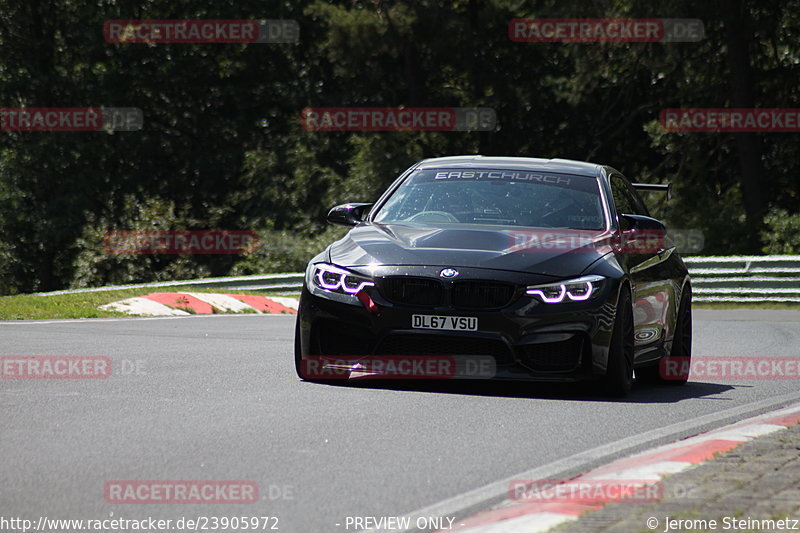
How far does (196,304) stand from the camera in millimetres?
17562

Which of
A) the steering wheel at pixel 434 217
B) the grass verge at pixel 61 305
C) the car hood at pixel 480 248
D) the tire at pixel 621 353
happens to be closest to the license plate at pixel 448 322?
the car hood at pixel 480 248

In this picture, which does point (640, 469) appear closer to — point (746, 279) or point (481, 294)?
point (481, 294)

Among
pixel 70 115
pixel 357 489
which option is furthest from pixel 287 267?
pixel 357 489

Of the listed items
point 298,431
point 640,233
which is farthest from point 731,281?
point 298,431

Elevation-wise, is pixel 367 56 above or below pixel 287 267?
above

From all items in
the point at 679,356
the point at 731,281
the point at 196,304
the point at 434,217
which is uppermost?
the point at 434,217

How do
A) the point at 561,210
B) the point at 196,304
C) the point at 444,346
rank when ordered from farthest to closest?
the point at 196,304, the point at 561,210, the point at 444,346

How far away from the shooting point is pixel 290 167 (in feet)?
132

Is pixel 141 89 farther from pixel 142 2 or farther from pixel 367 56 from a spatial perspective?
pixel 367 56

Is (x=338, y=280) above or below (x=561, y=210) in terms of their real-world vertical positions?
below

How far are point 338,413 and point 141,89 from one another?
34.8 meters

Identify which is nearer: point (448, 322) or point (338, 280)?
point (448, 322)

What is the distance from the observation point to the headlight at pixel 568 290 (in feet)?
29.1

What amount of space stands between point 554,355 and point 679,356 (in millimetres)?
2334
